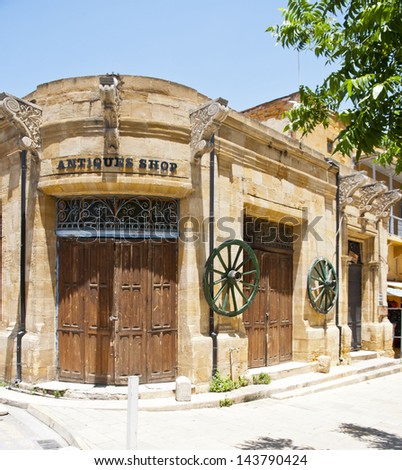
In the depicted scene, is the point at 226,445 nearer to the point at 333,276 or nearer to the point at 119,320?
the point at 119,320

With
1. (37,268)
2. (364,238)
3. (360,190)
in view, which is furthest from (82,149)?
(364,238)

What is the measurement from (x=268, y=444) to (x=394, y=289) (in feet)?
39.0

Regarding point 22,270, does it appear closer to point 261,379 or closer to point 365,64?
point 261,379

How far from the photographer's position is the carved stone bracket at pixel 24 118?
26.5ft

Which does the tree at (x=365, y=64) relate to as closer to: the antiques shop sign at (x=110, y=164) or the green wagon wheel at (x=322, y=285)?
the antiques shop sign at (x=110, y=164)

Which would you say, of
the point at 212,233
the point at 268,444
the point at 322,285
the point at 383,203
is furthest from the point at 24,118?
the point at 383,203

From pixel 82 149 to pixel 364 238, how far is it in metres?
9.83

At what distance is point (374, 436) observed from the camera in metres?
6.70

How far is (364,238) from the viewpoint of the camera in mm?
14945

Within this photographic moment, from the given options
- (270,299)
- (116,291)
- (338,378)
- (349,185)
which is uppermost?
(349,185)

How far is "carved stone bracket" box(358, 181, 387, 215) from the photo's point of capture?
13938 millimetres

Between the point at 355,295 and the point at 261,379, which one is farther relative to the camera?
the point at 355,295

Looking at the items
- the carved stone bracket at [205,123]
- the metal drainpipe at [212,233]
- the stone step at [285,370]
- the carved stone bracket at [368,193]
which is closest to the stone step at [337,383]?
the stone step at [285,370]

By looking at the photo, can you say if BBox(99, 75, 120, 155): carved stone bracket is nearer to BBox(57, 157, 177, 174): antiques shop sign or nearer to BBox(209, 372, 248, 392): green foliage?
BBox(57, 157, 177, 174): antiques shop sign
